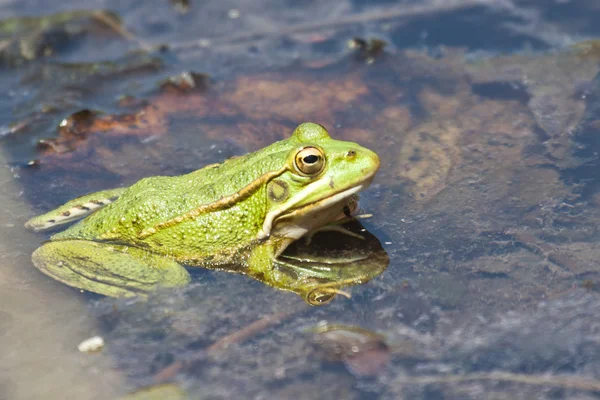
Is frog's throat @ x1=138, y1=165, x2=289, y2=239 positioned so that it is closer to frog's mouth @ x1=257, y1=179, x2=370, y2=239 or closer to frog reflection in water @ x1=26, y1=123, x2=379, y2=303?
frog reflection in water @ x1=26, y1=123, x2=379, y2=303

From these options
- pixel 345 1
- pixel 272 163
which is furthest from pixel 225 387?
pixel 345 1

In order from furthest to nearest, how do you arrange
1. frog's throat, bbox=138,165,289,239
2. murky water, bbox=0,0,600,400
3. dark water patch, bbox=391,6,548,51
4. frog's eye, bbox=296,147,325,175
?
dark water patch, bbox=391,6,548,51
frog's throat, bbox=138,165,289,239
frog's eye, bbox=296,147,325,175
murky water, bbox=0,0,600,400

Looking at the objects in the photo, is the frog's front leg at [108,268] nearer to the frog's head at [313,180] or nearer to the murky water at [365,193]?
the murky water at [365,193]

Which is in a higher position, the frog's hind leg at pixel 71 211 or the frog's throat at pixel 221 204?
the frog's throat at pixel 221 204

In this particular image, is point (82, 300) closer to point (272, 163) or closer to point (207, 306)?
point (207, 306)

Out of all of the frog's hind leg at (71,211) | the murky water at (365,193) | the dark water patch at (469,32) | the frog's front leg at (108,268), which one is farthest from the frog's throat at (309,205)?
the dark water patch at (469,32)

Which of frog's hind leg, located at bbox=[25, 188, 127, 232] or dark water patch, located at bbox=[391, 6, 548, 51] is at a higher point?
dark water patch, located at bbox=[391, 6, 548, 51]

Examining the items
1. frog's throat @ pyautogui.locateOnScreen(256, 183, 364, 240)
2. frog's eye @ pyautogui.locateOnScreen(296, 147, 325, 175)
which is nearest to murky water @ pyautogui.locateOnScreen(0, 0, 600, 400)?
frog's throat @ pyautogui.locateOnScreen(256, 183, 364, 240)
